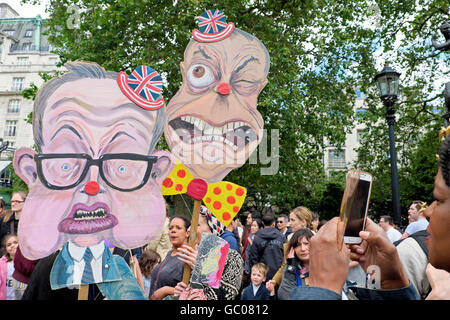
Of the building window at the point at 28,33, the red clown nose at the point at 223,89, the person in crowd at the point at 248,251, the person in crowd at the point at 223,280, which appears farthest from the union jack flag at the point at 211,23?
the building window at the point at 28,33

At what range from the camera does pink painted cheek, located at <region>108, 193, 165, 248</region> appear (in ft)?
9.48

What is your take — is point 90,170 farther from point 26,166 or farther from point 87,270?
point 87,270

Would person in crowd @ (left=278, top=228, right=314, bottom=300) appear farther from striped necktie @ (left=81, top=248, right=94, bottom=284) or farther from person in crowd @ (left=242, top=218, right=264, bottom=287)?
person in crowd @ (left=242, top=218, right=264, bottom=287)

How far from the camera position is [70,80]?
9.84 feet

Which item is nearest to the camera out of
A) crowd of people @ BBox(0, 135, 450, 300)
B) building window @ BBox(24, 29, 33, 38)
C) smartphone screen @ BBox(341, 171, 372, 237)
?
crowd of people @ BBox(0, 135, 450, 300)

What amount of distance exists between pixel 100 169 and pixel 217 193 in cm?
115

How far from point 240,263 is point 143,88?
5.47 feet

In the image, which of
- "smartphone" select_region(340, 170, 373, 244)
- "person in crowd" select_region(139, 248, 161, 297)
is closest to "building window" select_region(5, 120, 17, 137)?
"person in crowd" select_region(139, 248, 161, 297)

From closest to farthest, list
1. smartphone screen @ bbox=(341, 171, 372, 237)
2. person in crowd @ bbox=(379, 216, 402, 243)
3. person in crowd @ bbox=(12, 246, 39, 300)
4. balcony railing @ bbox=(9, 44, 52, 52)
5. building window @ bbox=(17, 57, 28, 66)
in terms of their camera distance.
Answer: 1. smartphone screen @ bbox=(341, 171, 372, 237)
2. person in crowd @ bbox=(12, 246, 39, 300)
3. person in crowd @ bbox=(379, 216, 402, 243)
4. building window @ bbox=(17, 57, 28, 66)
5. balcony railing @ bbox=(9, 44, 52, 52)

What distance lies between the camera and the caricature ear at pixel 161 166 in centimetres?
306

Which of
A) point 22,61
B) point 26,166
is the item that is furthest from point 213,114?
point 22,61

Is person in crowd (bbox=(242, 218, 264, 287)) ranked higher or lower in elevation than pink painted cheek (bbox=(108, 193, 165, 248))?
lower

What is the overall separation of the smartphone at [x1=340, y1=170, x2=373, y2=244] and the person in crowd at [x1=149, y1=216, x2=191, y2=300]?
1.64 meters

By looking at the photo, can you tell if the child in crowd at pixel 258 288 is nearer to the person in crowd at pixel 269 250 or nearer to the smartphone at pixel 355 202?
the person in crowd at pixel 269 250
